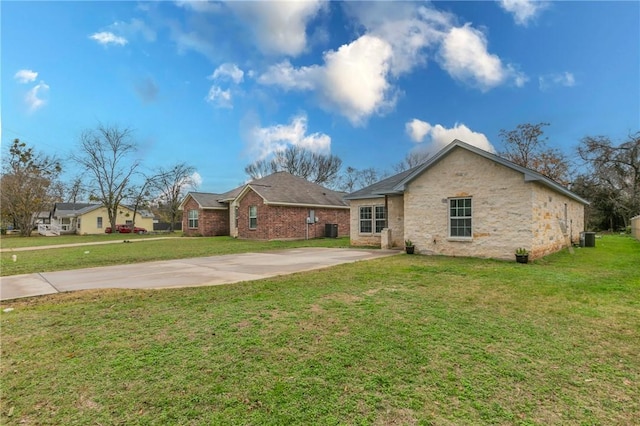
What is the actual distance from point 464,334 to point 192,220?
2872 cm

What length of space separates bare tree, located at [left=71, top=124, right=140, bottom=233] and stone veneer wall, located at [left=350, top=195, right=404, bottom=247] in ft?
108

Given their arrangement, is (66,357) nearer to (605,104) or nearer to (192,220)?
(605,104)

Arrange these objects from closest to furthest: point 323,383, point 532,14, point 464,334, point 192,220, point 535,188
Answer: point 323,383, point 464,334, point 535,188, point 532,14, point 192,220

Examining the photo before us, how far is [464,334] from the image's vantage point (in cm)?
425

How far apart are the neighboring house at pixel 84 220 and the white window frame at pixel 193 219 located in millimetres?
21056

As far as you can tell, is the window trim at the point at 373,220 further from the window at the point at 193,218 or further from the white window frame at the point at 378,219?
the window at the point at 193,218

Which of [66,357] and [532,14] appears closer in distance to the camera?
[66,357]

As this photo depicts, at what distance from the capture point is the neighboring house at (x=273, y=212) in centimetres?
2194

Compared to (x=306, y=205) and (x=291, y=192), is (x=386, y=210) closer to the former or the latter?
(x=306, y=205)

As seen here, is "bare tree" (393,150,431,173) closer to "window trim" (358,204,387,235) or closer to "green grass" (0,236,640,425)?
"window trim" (358,204,387,235)

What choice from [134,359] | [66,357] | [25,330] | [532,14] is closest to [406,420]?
[134,359]

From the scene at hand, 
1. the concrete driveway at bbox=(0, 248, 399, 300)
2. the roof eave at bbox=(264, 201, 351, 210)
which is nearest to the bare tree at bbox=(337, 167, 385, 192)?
the roof eave at bbox=(264, 201, 351, 210)

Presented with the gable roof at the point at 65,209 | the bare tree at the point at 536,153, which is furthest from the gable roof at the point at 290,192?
the gable roof at the point at 65,209

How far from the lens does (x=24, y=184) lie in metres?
33.0
